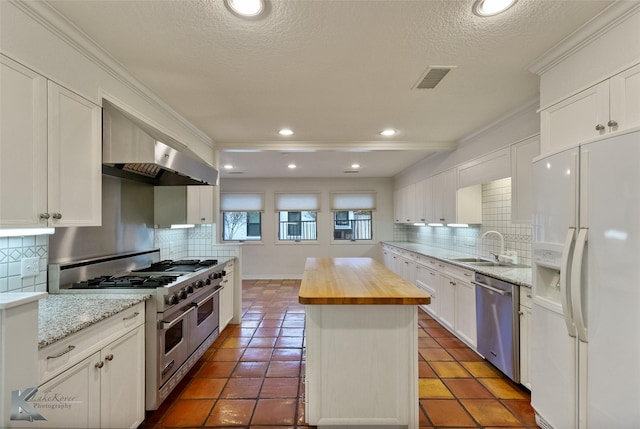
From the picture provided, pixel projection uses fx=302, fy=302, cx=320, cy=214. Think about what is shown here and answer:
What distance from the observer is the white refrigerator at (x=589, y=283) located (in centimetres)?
136

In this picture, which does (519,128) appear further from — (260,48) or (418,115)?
(260,48)

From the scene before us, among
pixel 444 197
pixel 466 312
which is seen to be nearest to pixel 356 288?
pixel 466 312

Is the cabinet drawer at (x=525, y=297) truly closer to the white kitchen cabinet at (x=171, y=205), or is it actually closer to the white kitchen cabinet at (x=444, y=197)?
the white kitchen cabinet at (x=444, y=197)

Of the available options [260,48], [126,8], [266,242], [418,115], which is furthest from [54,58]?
[266,242]

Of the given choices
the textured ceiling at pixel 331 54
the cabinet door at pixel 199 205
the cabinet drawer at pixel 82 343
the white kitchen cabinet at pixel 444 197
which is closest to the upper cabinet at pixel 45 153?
the textured ceiling at pixel 331 54

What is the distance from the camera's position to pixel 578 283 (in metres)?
1.56

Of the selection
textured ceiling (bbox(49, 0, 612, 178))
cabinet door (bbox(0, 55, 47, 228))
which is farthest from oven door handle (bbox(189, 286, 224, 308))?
textured ceiling (bbox(49, 0, 612, 178))

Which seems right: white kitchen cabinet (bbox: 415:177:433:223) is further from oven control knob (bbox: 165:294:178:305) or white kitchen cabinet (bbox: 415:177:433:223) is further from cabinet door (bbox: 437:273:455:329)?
oven control knob (bbox: 165:294:178:305)

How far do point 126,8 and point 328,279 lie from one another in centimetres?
207

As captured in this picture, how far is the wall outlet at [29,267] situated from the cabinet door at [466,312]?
11.7 feet

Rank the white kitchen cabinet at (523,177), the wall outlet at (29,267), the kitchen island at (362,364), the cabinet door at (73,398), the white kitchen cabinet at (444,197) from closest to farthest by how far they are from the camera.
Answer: the cabinet door at (73,398)
the wall outlet at (29,267)
the kitchen island at (362,364)
the white kitchen cabinet at (523,177)
the white kitchen cabinet at (444,197)

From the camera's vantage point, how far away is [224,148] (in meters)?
4.09

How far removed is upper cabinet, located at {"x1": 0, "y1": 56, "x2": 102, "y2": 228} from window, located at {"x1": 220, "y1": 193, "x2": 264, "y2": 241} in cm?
552

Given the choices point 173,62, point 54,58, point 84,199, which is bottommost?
point 84,199
